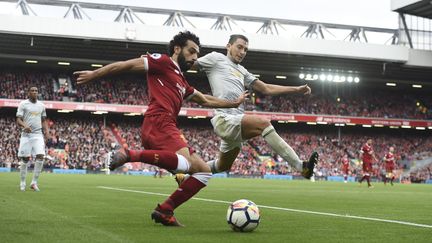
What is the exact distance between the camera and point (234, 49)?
363 inches

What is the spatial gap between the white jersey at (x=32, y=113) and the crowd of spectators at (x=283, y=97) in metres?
35.0

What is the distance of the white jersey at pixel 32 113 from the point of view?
43.6 ft

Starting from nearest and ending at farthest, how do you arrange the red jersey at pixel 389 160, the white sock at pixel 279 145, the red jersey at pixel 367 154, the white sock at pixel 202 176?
the white sock at pixel 202 176 < the white sock at pixel 279 145 < the red jersey at pixel 367 154 < the red jersey at pixel 389 160

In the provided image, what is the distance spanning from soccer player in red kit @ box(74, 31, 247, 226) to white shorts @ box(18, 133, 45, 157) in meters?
7.43

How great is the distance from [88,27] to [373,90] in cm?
2983

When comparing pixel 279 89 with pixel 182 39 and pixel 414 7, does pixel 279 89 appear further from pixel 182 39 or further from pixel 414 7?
pixel 414 7

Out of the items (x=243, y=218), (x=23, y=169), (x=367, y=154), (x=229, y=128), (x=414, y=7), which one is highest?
(x=414, y=7)

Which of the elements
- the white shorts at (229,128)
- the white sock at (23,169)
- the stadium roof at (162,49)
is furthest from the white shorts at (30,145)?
the stadium roof at (162,49)

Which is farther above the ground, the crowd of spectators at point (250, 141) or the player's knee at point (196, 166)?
the crowd of spectators at point (250, 141)

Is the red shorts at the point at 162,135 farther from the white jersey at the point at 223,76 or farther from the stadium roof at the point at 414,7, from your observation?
the stadium roof at the point at 414,7

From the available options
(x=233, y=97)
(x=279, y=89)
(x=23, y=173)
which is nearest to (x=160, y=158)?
(x=233, y=97)

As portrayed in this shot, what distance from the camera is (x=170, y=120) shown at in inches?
258

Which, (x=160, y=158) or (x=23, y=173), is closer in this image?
(x=160, y=158)

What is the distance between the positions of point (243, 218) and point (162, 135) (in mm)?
1229
